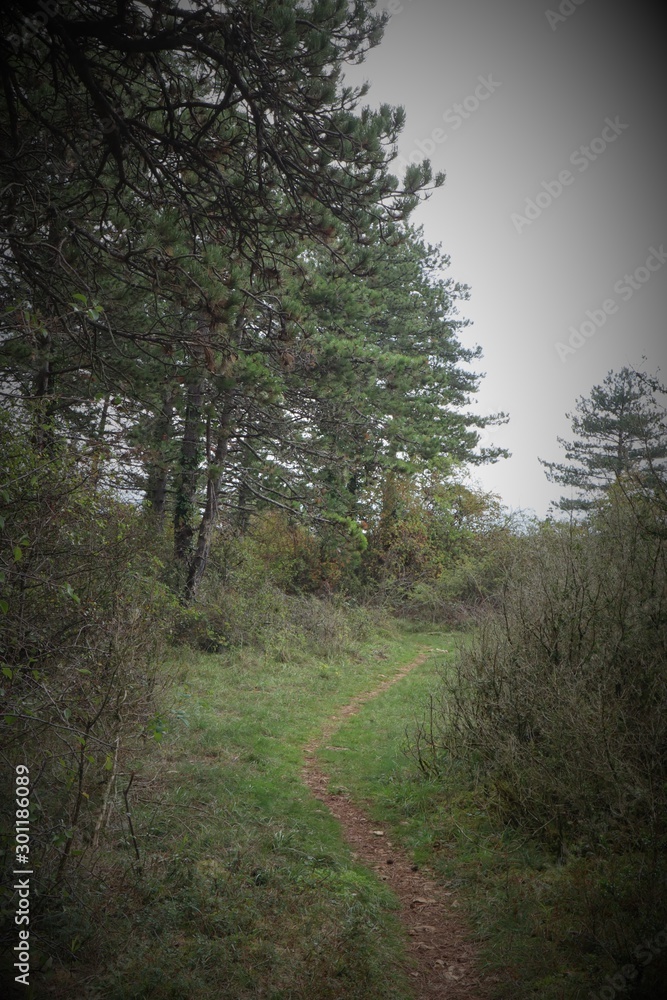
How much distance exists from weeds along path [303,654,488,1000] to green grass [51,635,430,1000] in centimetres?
14

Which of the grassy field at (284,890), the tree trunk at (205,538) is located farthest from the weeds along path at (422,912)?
the tree trunk at (205,538)

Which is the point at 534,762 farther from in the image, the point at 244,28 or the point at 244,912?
the point at 244,28

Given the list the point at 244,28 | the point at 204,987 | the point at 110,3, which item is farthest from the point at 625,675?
the point at 110,3

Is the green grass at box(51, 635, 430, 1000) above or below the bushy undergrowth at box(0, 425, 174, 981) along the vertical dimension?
below

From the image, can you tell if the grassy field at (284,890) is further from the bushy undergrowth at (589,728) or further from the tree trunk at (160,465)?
the tree trunk at (160,465)

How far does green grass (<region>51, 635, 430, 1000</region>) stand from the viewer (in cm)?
290

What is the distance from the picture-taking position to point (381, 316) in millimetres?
18016

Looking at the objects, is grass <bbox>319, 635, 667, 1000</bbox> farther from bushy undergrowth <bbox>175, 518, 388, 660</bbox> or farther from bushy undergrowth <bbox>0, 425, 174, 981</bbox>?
bushy undergrowth <bbox>175, 518, 388, 660</bbox>

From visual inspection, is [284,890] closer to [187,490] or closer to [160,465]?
[160,465]

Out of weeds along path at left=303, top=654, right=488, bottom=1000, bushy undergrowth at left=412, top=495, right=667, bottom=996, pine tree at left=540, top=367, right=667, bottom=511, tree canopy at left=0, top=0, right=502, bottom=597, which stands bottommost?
weeds along path at left=303, top=654, right=488, bottom=1000

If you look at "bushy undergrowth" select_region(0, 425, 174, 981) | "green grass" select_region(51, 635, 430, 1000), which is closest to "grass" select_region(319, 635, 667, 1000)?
"green grass" select_region(51, 635, 430, 1000)

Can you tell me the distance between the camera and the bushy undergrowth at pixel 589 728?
3375 mm

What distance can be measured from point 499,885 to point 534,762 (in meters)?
1.04

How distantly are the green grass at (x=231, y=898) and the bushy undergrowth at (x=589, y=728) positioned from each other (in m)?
1.41
